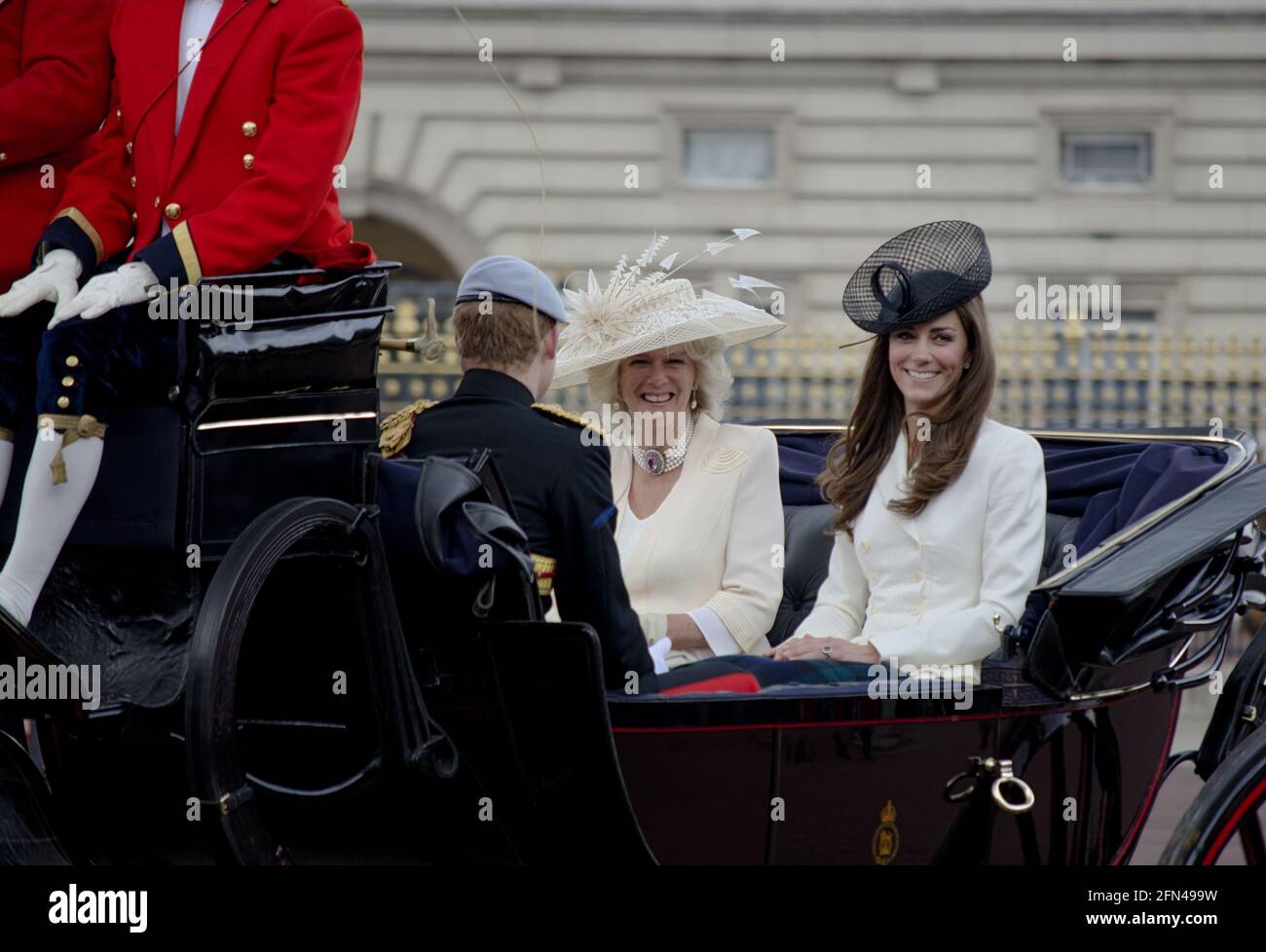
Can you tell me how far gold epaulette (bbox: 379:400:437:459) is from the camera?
11.2 feet

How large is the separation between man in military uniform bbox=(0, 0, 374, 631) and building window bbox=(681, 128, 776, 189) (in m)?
13.8

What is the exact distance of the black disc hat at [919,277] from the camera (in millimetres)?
3871

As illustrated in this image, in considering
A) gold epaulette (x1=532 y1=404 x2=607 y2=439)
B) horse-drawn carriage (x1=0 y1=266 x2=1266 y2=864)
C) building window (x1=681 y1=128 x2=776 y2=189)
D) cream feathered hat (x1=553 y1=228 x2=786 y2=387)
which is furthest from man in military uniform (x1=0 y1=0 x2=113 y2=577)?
building window (x1=681 y1=128 x2=776 y2=189)

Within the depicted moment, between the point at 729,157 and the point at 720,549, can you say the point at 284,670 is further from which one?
the point at 729,157

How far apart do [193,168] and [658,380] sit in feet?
4.66

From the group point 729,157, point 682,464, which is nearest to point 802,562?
point 682,464

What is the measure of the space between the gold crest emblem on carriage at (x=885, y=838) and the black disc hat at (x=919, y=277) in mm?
1187

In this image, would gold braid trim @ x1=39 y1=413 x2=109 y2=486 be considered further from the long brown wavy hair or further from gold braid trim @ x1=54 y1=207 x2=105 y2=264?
the long brown wavy hair

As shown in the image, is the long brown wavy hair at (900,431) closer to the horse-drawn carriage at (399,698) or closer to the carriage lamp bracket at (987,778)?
the horse-drawn carriage at (399,698)

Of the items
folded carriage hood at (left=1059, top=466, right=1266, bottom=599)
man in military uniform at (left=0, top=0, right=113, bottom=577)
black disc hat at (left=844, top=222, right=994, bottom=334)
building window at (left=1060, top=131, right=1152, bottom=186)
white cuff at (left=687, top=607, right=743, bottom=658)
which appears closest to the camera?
man in military uniform at (left=0, top=0, right=113, bottom=577)

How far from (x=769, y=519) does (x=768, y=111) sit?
12981mm

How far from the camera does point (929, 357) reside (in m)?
3.93
